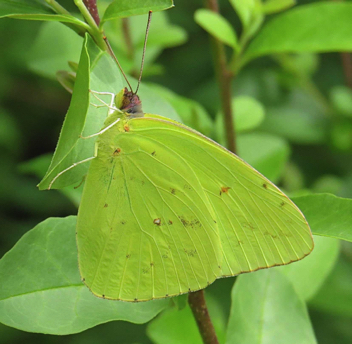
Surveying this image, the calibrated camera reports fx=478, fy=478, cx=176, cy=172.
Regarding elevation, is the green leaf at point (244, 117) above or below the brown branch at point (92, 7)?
below

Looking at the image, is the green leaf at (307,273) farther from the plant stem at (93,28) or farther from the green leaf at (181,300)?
the plant stem at (93,28)

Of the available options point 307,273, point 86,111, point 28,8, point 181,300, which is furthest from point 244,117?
point 86,111

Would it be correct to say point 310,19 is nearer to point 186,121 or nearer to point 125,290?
point 186,121

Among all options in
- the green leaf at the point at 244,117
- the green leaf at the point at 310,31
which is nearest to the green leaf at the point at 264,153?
the green leaf at the point at 244,117

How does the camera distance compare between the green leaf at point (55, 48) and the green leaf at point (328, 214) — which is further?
the green leaf at point (55, 48)

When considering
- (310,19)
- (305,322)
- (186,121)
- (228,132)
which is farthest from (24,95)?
(305,322)

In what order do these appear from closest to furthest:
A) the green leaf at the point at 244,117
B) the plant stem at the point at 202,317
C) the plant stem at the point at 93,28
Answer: the plant stem at the point at 93,28
the plant stem at the point at 202,317
the green leaf at the point at 244,117
